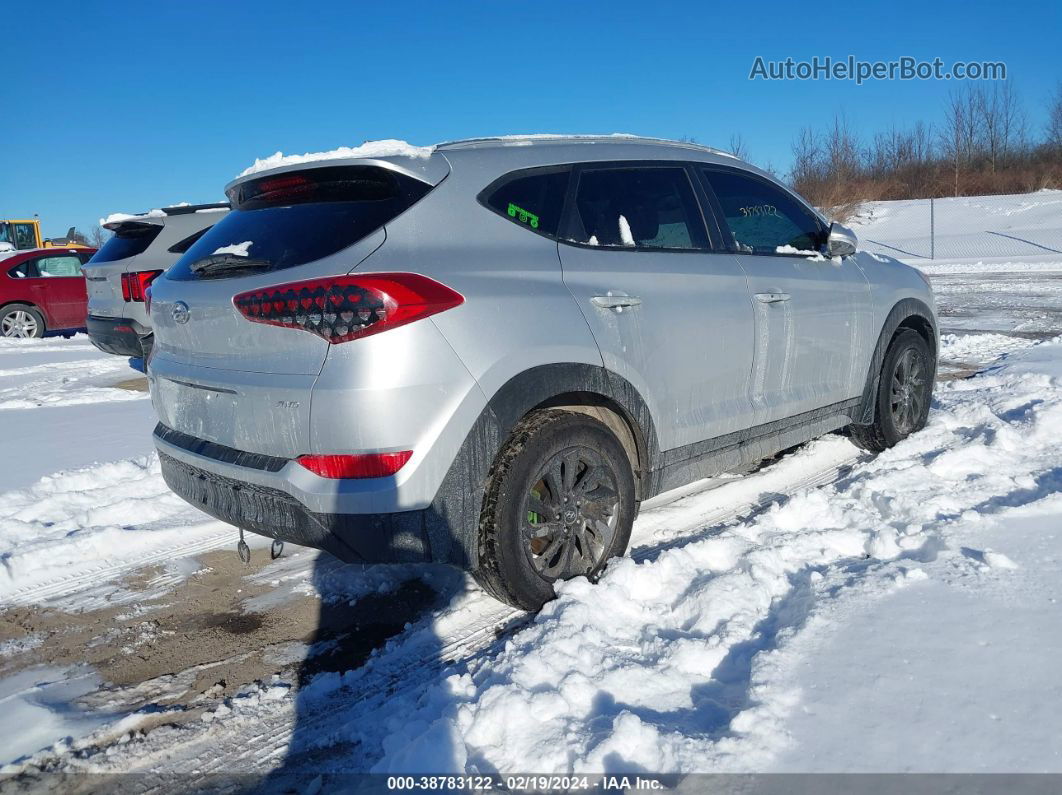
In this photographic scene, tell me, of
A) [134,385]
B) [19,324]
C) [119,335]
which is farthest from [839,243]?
[19,324]

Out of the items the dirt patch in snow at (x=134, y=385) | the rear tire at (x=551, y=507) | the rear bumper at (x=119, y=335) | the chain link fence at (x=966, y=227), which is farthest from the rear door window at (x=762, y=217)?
the chain link fence at (x=966, y=227)

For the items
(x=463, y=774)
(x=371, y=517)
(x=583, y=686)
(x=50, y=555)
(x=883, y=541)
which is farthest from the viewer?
(x=50, y=555)

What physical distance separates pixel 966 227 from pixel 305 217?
3409 centimetres

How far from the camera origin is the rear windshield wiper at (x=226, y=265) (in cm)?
287

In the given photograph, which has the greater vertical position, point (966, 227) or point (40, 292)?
point (966, 227)

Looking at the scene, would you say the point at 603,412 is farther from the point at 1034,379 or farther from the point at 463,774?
the point at 1034,379

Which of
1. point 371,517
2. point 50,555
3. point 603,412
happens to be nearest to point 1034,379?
point 603,412

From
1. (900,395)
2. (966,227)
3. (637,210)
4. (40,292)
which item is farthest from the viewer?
(966,227)

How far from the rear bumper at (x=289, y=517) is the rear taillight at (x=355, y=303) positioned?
1.59ft

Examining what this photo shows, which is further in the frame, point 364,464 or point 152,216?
point 152,216

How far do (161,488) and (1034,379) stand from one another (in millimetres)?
6123

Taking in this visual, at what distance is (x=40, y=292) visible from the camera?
14.0m

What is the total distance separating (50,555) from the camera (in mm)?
3941

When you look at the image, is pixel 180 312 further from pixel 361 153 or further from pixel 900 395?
pixel 900 395
